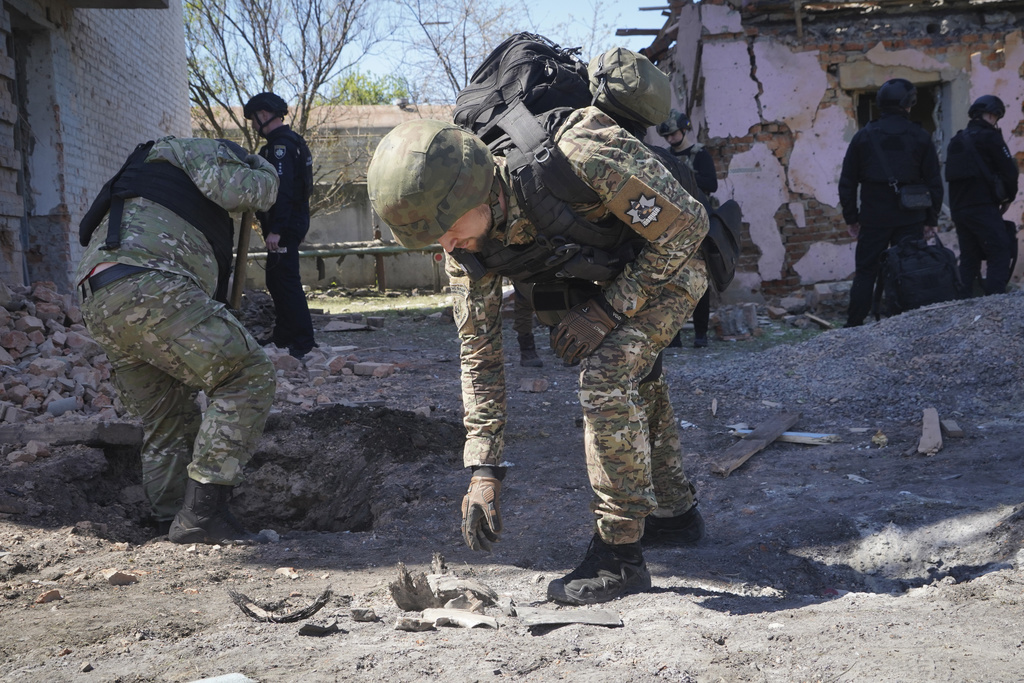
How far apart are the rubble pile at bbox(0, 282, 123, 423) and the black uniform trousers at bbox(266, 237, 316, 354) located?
1.46 m

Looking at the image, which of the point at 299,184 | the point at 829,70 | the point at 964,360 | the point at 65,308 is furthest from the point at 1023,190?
the point at 65,308

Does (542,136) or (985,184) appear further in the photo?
(985,184)

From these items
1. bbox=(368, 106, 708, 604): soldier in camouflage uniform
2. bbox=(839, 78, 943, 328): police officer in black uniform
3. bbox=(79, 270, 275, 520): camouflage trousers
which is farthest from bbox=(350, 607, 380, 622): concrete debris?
bbox=(839, 78, 943, 328): police officer in black uniform

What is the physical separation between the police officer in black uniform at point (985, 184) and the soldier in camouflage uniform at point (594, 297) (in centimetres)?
542

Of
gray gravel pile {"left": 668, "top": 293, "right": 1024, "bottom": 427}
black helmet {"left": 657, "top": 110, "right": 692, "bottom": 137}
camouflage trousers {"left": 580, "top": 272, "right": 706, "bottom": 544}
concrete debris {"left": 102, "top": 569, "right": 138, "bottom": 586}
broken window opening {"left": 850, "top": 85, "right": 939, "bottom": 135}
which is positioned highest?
broken window opening {"left": 850, "top": 85, "right": 939, "bottom": 135}

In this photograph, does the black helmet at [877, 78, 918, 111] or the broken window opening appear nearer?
the black helmet at [877, 78, 918, 111]

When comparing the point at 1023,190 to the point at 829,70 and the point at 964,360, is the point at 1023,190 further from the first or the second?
the point at 964,360

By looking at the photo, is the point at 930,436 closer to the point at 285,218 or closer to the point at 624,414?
the point at 624,414

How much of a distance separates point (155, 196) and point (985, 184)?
648 cm

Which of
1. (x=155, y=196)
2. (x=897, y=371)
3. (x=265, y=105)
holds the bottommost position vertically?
(x=897, y=371)

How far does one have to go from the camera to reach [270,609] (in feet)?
8.28

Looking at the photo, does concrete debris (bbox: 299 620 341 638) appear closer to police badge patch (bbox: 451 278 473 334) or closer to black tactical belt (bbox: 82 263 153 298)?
police badge patch (bbox: 451 278 473 334)

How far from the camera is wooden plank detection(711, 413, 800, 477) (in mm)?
3963

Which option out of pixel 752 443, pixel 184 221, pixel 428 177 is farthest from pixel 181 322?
pixel 752 443
